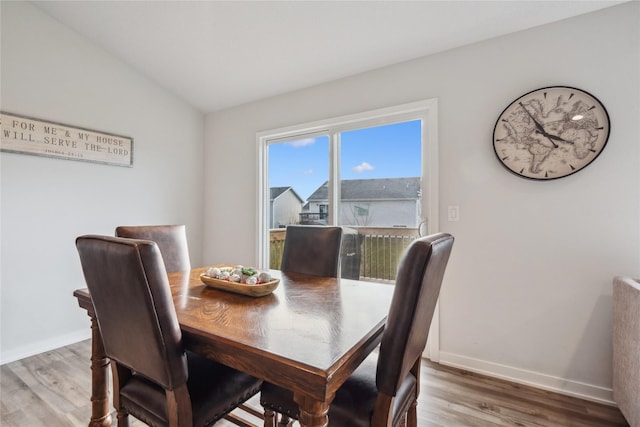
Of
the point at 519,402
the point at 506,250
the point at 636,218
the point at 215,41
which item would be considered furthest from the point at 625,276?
the point at 215,41

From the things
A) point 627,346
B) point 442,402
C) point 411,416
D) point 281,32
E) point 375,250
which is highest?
point 281,32

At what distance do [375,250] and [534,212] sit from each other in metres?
1.21

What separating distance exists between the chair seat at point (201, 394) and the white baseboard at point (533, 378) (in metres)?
1.66

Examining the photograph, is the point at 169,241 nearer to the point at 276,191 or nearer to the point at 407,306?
the point at 276,191

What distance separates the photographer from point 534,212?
6.57ft

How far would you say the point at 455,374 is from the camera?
213 cm

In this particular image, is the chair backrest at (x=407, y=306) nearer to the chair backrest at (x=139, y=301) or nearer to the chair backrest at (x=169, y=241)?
the chair backrest at (x=139, y=301)

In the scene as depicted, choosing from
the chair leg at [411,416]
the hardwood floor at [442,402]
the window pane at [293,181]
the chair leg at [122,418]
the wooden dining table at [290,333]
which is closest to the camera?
the wooden dining table at [290,333]

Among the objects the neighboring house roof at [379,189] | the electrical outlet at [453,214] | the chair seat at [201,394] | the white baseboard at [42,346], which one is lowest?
the white baseboard at [42,346]

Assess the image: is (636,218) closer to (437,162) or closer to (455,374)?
(437,162)

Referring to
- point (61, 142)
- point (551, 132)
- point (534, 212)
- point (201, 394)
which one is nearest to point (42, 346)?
point (61, 142)

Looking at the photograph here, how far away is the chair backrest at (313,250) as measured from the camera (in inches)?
75.5

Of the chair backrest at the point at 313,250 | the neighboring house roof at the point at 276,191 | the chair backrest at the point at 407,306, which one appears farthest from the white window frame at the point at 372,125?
the chair backrest at the point at 407,306

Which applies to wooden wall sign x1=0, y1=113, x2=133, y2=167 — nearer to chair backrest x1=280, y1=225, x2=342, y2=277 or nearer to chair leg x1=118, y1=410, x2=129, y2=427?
chair backrest x1=280, y1=225, x2=342, y2=277
